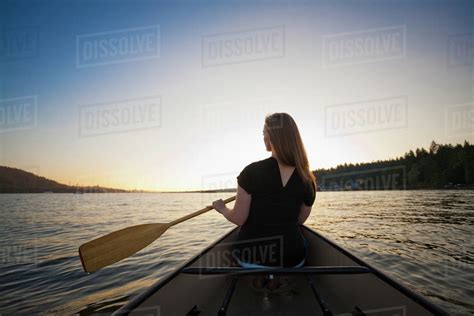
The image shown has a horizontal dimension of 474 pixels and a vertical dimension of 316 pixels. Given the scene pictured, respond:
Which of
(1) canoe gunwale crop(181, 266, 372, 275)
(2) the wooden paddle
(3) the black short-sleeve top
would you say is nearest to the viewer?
(1) canoe gunwale crop(181, 266, 372, 275)

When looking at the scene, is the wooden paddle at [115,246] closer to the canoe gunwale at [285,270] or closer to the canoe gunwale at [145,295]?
the canoe gunwale at [145,295]

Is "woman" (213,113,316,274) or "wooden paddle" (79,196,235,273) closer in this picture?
"woman" (213,113,316,274)

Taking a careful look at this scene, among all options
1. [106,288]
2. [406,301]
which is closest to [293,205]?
[406,301]

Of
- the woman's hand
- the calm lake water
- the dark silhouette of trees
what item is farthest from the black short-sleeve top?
the dark silhouette of trees

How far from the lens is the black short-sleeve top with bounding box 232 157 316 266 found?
6.86 ft

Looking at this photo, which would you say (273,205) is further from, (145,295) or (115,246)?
(115,246)

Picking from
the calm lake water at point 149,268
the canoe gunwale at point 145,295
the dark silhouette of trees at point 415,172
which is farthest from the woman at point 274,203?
the dark silhouette of trees at point 415,172

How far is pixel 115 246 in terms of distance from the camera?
121 inches

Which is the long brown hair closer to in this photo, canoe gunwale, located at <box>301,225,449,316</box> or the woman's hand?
the woman's hand

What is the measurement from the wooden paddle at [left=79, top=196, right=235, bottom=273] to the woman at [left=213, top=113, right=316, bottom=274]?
159 cm

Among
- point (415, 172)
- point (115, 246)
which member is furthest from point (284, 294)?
point (415, 172)

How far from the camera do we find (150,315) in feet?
6.01

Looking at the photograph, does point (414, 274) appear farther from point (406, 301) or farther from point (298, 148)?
point (298, 148)

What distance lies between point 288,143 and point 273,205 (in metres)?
0.56
